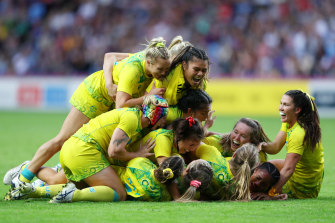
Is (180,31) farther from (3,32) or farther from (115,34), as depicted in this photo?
(3,32)

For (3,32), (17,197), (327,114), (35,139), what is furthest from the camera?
(3,32)

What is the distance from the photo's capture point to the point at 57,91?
2183 centimetres

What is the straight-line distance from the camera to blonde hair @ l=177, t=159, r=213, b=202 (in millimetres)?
6434

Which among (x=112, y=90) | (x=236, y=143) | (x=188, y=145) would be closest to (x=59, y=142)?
(x=112, y=90)

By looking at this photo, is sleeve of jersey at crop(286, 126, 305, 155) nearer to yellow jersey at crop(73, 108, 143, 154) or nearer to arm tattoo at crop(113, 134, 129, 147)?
yellow jersey at crop(73, 108, 143, 154)

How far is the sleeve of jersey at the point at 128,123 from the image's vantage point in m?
6.56

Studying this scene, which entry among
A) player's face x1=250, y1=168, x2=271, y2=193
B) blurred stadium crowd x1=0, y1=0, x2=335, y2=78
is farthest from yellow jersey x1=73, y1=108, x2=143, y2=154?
blurred stadium crowd x1=0, y1=0, x2=335, y2=78

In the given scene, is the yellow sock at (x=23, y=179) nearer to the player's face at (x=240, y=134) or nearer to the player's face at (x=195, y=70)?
the player's face at (x=195, y=70)

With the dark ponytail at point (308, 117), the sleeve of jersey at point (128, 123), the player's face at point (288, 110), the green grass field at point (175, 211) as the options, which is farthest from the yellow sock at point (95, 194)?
the dark ponytail at point (308, 117)

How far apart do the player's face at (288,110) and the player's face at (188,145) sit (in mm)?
1049

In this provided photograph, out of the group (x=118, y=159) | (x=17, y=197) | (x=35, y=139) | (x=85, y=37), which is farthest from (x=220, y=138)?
(x=85, y=37)

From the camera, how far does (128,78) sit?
23.7ft

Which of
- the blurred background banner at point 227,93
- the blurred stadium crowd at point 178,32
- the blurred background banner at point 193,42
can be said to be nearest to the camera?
the blurred background banner at point 227,93

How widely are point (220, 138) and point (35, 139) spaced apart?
6.97 m
